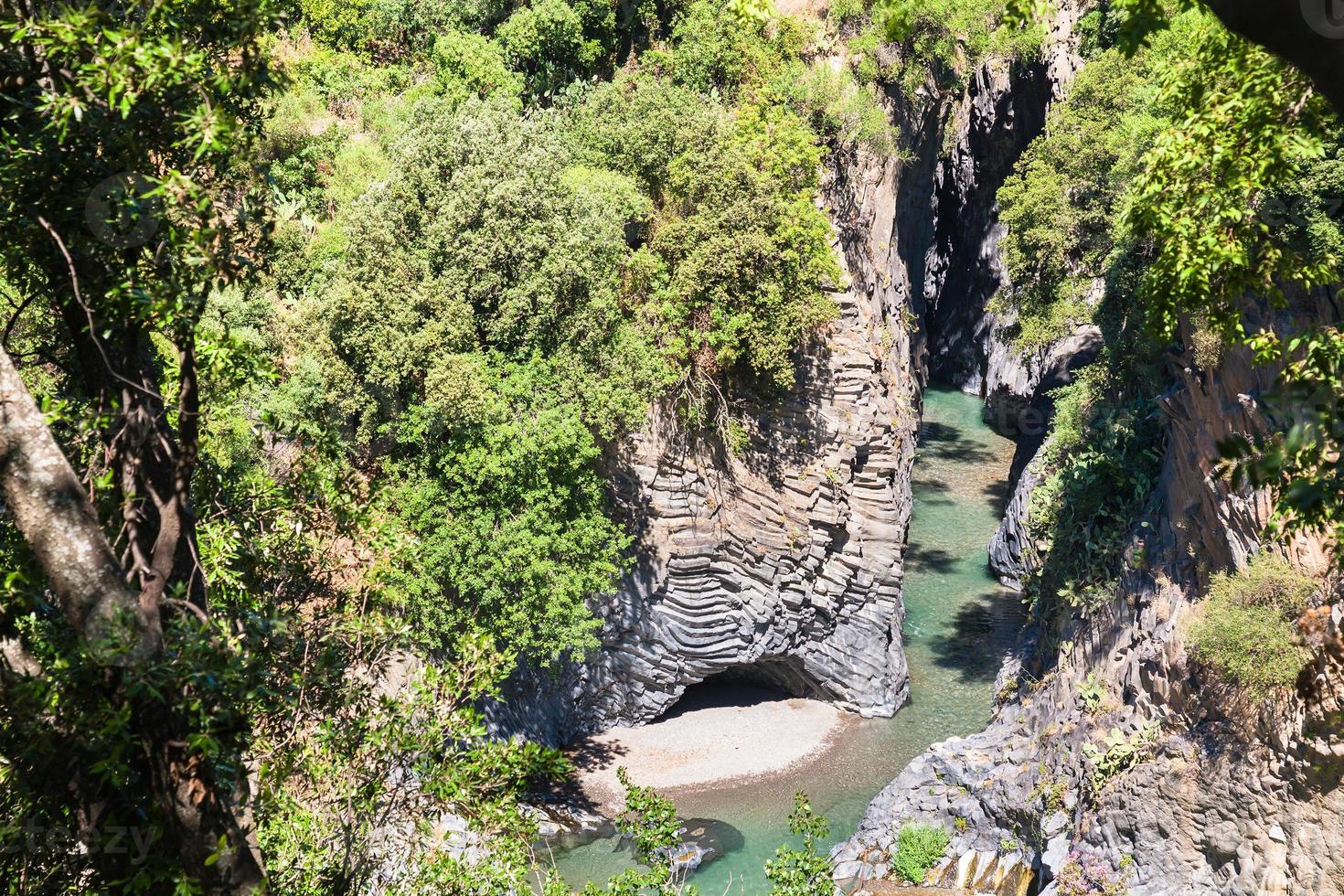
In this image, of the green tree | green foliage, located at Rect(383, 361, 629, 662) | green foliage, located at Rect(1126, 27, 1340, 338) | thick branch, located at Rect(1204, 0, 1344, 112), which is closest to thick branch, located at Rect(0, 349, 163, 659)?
the green tree

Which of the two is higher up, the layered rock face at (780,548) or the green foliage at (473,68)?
the green foliage at (473,68)

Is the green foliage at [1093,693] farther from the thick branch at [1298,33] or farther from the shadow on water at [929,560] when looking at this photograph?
the thick branch at [1298,33]

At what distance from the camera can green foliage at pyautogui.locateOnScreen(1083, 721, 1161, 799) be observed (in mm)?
16891

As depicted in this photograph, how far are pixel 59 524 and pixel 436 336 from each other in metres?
13.0

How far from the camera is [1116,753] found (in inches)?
680

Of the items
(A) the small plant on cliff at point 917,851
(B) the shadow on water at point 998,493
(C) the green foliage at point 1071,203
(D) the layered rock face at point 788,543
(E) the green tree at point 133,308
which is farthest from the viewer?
(B) the shadow on water at point 998,493

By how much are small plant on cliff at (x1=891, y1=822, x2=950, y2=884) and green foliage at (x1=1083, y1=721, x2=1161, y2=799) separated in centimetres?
314

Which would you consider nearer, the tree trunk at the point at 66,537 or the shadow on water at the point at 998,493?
the tree trunk at the point at 66,537

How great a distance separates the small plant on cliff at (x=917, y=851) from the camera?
19.0 m

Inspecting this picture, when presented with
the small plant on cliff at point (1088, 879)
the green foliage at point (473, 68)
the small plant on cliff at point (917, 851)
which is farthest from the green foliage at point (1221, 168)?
the green foliage at point (473, 68)

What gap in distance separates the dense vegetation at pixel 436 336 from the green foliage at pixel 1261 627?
0.10m

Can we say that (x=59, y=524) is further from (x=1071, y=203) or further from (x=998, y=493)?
(x=998, y=493)

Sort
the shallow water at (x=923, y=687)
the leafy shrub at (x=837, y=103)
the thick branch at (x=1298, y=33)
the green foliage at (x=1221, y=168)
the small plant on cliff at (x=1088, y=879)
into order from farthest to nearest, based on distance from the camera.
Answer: the leafy shrub at (x=837, y=103) < the shallow water at (x=923, y=687) < the small plant on cliff at (x=1088, y=879) < the green foliage at (x=1221, y=168) < the thick branch at (x=1298, y=33)

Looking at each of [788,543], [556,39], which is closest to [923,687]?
[788,543]
